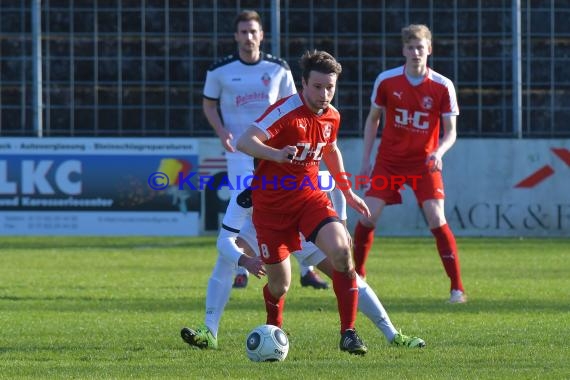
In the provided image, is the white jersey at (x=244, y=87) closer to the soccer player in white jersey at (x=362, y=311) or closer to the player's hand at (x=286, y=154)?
the soccer player in white jersey at (x=362, y=311)

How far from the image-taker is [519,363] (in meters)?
7.41

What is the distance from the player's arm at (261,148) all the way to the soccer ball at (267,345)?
0.89 meters

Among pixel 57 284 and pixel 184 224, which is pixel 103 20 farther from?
pixel 57 284

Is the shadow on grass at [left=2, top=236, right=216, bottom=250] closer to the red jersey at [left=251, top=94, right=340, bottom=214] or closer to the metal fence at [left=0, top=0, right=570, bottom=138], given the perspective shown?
the metal fence at [left=0, top=0, right=570, bottom=138]

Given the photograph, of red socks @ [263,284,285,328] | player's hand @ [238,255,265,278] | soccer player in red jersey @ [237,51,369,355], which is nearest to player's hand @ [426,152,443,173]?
soccer player in red jersey @ [237,51,369,355]

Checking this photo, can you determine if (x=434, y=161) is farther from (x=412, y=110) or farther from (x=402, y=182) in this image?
(x=412, y=110)

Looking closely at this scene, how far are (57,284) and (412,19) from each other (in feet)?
32.3

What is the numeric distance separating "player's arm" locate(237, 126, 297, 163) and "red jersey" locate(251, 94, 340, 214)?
0.05 metres

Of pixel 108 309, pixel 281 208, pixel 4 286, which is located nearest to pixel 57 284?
pixel 4 286

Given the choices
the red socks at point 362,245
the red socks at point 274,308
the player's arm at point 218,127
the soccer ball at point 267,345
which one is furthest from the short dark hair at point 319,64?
the red socks at point 362,245

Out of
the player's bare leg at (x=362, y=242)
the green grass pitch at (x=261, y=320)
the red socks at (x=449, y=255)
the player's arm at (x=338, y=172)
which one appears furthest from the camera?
the player's bare leg at (x=362, y=242)

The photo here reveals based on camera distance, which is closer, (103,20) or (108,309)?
(108,309)

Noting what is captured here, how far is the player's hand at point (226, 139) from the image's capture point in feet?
35.1

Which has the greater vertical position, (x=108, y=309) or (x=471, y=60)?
(x=471, y=60)
